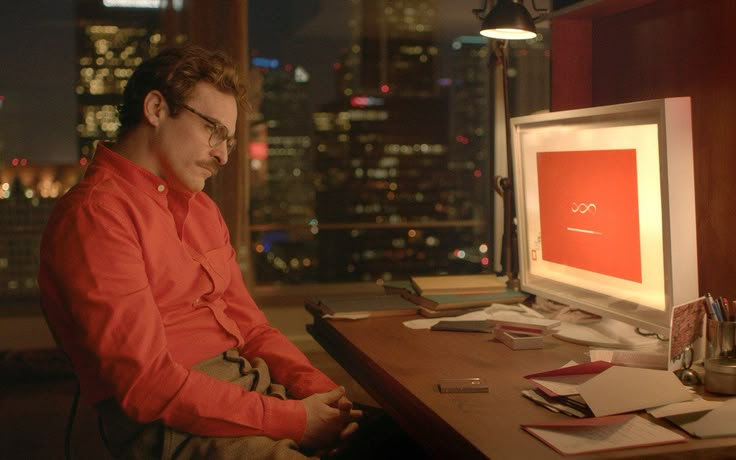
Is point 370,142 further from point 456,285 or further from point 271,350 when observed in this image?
point 271,350

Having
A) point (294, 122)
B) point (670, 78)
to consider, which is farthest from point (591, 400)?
point (294, 122)

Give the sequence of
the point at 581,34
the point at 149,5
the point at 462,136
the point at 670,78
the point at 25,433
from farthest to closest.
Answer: the point at 462,136 < the point at 149,5 < the point at 25,433 < the point at 581,34 < the point at 670,78

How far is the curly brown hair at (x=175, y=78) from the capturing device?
A: 146 centimetres

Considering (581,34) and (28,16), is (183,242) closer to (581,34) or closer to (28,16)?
(581,34)

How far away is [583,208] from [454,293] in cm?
54

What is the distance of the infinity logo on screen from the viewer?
5.59ft

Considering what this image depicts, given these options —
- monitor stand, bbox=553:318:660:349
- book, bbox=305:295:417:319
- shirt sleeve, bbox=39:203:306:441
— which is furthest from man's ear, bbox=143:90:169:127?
monitor stand, bbox=553:318:660:349

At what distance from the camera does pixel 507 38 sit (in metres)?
2.22

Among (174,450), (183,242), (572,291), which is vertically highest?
(183,242)

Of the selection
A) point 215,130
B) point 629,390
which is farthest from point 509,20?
point 629,390

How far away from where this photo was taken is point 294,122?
4.59m

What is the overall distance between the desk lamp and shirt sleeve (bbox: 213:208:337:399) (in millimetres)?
831

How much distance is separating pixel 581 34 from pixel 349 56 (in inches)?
108

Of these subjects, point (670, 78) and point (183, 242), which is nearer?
point (183, 242)
